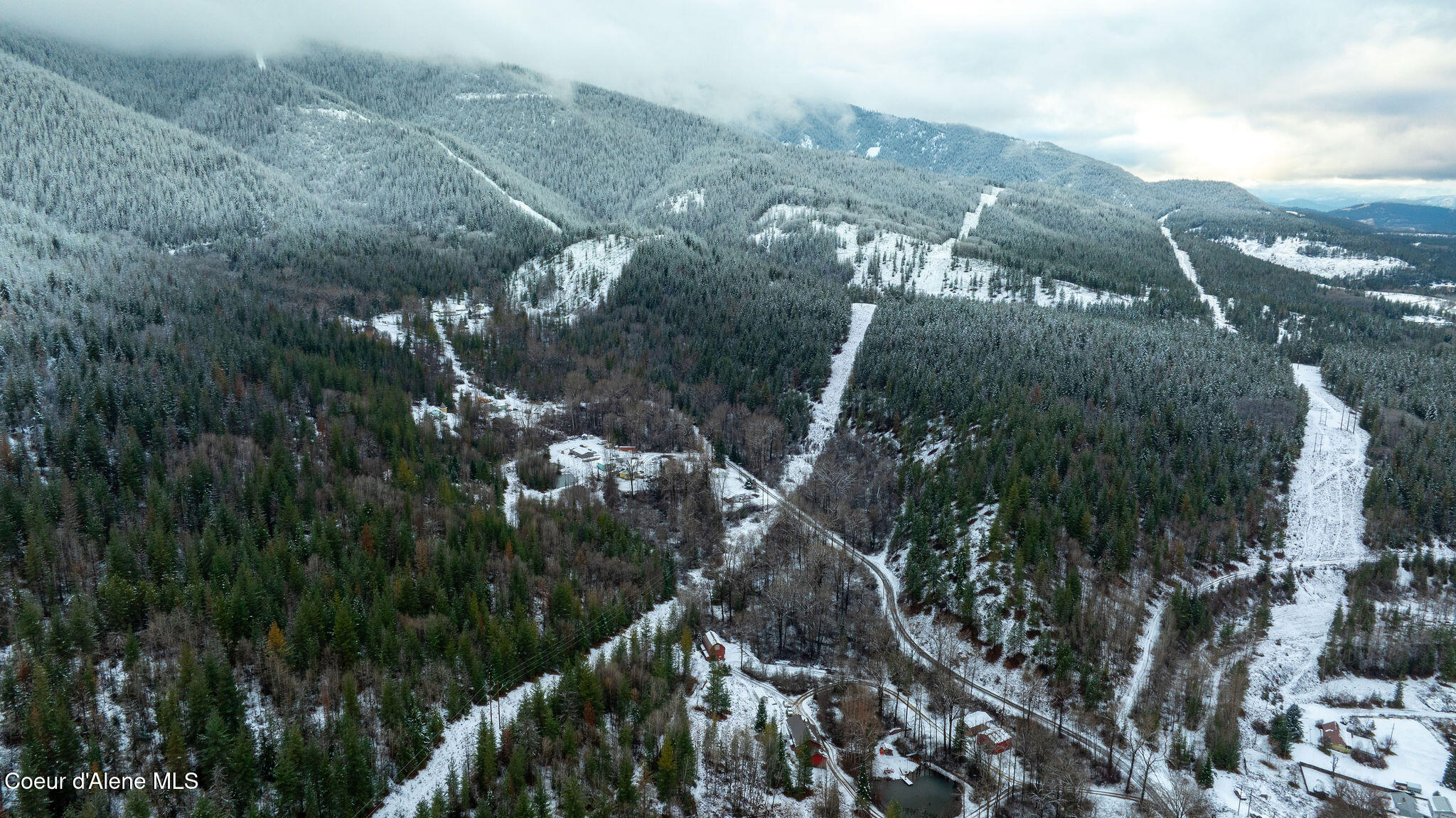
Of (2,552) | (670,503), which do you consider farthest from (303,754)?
(670,503)

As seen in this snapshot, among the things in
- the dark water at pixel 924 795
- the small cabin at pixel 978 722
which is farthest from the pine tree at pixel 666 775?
the small cabin at pixel 978 722

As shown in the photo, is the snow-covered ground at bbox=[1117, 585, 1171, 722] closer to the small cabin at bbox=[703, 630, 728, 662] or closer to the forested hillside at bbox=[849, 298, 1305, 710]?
the forested hillside at bbox=[849, 298, 1305, 710]

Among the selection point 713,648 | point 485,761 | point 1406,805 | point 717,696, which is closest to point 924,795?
point 717,696

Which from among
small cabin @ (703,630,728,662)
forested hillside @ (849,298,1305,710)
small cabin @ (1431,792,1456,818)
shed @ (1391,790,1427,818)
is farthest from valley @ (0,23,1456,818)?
small cabin @ (1431,792,1456,818)

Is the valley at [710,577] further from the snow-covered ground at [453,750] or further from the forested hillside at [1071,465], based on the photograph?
the forested hillside at [1071,465]

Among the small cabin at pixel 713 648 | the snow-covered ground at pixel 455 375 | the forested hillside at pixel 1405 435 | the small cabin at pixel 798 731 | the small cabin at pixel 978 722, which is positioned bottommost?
the small cabin at pixel 798 731

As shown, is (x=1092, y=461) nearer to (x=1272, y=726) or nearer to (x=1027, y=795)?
(x=1272, y=726)
